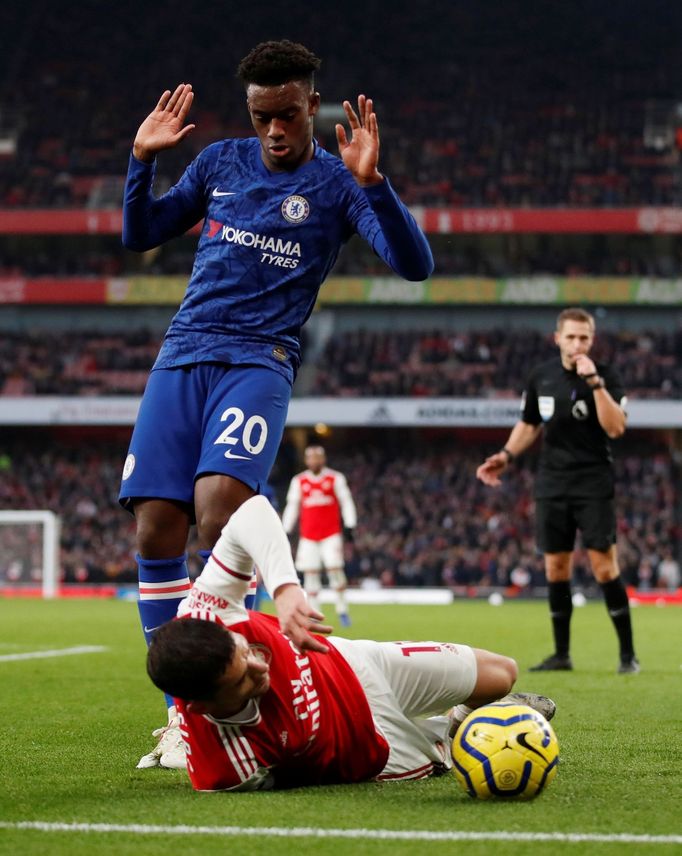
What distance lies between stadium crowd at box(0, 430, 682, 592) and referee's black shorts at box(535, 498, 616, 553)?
18916 mm

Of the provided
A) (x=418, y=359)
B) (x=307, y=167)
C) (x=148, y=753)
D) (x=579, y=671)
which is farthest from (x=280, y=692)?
(x=418, y=359)

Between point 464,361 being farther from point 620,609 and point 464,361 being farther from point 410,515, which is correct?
point 620,609

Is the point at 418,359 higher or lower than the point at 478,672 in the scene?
higher

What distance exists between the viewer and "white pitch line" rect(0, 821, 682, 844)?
306 cm

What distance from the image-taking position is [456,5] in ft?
131

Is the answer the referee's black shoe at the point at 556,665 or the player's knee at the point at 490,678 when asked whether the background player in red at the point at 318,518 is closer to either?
the referee's black shoe at the point at 556,665

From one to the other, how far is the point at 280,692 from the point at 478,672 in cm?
71

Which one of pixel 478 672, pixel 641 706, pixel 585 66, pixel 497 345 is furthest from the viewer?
pixel 585 66

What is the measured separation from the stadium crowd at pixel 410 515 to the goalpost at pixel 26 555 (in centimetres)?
3

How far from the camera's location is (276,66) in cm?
435

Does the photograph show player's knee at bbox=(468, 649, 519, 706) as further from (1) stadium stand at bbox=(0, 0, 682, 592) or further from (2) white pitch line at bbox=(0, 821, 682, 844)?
(1) stadium stand at bbox=(0, 0, 682, 592)

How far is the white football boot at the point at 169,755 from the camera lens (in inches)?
175

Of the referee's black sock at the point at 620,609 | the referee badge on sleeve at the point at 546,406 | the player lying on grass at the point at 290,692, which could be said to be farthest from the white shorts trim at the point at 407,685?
the referee badge on sleeve at the point at 546,406

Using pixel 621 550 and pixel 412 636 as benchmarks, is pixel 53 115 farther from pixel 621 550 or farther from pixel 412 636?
pixel 412 636
